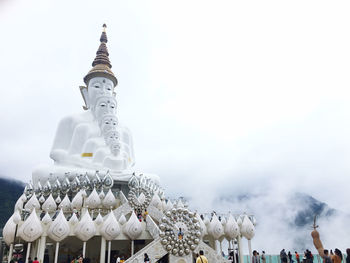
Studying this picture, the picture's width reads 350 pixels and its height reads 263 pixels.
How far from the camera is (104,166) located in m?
20.7

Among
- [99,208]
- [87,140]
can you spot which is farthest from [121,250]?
[87,140]

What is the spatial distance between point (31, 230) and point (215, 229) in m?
8.83

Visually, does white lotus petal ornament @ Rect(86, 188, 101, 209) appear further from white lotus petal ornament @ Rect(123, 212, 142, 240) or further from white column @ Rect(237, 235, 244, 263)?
white column @ Rect(237, 235, 244, 263)

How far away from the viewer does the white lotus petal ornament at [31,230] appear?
1136cm

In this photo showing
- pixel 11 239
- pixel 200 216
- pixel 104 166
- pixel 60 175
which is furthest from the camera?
pixel 104 166

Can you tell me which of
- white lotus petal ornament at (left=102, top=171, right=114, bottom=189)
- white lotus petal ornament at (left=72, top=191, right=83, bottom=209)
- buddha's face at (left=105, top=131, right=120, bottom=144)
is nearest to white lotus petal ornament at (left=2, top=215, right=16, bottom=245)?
white lotus petal ornament at (left=72, top=191, right=83, bottom=209)

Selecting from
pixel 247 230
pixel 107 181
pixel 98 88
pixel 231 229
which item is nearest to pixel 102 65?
pixel 98 88

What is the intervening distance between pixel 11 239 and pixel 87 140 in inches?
453

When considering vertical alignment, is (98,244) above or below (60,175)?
below

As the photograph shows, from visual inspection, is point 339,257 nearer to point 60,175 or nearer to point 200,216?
point 200,216

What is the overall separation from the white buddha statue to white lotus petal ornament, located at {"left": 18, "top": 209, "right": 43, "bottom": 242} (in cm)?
762

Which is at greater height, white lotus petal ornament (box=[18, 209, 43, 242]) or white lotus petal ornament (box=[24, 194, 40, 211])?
white lotus petal ornament (box=[24, 194, 40, 211])

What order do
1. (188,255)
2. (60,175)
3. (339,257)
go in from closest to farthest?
(339,257) < (188,255) < (60,175)

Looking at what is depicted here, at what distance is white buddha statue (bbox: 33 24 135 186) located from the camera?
21.1 metres
